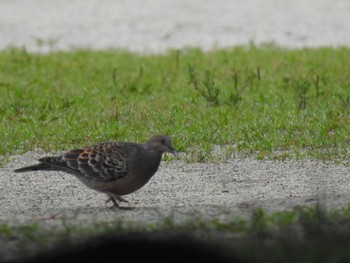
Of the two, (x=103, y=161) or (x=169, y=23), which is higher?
(x=169, y=23)

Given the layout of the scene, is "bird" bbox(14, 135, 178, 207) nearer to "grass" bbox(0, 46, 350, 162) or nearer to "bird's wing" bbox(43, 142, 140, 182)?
"bird's wing" bbox(43, 142, 140, 182)

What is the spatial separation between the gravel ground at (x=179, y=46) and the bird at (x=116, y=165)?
0.19 m

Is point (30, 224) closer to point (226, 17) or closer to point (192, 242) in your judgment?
point (192, 242)

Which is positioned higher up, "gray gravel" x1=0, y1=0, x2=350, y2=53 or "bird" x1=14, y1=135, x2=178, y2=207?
"gray gravel" x1=0, y1=0, x2=350, y2=53

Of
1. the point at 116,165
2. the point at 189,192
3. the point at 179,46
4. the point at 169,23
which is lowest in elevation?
the point at 189,192

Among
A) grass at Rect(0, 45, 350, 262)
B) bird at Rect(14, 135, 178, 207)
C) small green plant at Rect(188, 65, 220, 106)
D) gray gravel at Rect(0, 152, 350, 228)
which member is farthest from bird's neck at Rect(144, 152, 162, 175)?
small green plant at Rect(188, 65, 220, 106)

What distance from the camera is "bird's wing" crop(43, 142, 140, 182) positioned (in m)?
8.70

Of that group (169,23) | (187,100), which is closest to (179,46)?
(169,23)

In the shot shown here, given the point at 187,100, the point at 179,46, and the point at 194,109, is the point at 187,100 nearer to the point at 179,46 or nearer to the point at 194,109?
the point at 194,109

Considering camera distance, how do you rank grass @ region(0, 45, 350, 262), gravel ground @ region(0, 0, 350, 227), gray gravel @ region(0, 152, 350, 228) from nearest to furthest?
1. grass @ region(0, 45, 350, 262)
2. gray gravel @ region(0, 152, 350, 228)
3. gravel ground @ region(0, 0, 350, 227)

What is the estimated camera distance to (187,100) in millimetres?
13859

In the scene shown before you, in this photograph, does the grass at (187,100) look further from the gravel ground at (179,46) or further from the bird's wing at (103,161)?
the bird's wing at (103,161)

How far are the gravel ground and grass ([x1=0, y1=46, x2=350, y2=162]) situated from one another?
715mm

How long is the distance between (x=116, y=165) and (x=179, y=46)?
396 inches
